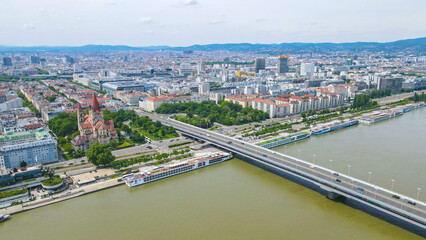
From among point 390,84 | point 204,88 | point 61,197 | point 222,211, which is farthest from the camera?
point 390,84

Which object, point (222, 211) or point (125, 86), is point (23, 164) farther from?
point (125, 86)

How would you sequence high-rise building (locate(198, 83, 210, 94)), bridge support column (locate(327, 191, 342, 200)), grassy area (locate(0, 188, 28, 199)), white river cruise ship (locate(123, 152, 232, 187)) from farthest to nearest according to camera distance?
high-rise building (locate(198, 83, 210, 94)) < white river cruise ship (locate(123, 152, 232, 187)) < grassy area (locate(0, 188, 28, 199)) < bridge support column (locate(327, 191, 342, 200))

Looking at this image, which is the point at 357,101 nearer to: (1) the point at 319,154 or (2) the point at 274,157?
(1) the point at 319,154

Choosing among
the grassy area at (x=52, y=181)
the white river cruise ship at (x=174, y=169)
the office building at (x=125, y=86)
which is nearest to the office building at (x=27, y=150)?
the grassy area at (x=52, y=181)

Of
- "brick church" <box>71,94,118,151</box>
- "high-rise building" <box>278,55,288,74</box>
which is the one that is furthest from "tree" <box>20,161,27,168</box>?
"high-rise building" <box>278,55,288,74</box>

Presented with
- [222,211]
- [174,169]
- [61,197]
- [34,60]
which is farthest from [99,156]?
[34,60]

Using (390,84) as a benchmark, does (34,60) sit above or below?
above

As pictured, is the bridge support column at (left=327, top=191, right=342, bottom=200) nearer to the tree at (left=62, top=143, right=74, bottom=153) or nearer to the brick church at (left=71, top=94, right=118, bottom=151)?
the brick church at (left=71, top=94, right=118, bottom=151)
